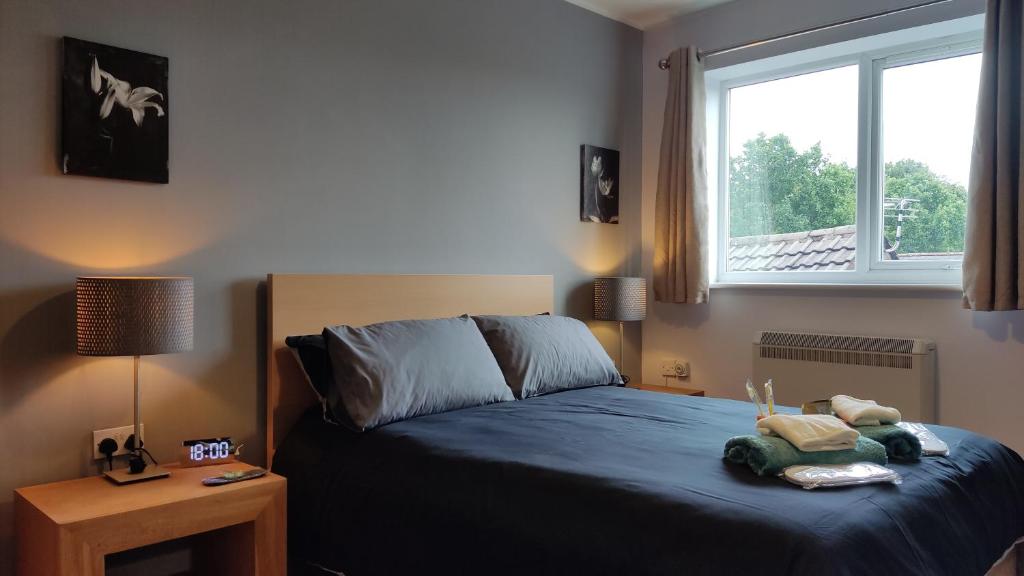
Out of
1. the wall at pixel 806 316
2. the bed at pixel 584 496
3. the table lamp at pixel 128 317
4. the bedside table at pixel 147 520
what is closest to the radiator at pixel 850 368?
the wall at pixel 806 316

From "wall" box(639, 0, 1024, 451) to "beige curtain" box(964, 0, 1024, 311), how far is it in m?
0.18

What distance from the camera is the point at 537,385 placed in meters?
2.85

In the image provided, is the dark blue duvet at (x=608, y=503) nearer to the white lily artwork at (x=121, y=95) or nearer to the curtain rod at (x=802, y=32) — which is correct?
the white lily artwork at (x=121, y=95)

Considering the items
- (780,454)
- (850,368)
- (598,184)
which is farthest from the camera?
(598,184)

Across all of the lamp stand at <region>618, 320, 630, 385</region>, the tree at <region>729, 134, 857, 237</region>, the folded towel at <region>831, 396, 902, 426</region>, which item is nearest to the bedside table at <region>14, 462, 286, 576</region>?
the folded towel at <region>831, 396, 902, 426</region>

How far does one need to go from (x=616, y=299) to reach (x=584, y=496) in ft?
7.01

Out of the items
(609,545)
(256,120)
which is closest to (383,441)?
(609,545)

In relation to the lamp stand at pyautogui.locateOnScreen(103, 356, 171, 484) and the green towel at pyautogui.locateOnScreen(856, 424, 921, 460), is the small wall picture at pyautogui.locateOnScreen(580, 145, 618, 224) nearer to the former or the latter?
the green towel at pyautogui.locateOnScreen(856, 424, 921, 460)

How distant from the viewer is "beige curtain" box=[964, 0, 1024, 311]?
9.46ft

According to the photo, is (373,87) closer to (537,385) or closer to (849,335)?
(537,385)

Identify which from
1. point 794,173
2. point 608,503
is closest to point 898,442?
point 608,503

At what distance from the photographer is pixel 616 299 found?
12.2 feet

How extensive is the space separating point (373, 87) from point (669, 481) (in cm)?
199

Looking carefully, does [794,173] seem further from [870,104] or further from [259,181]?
[259,181]
